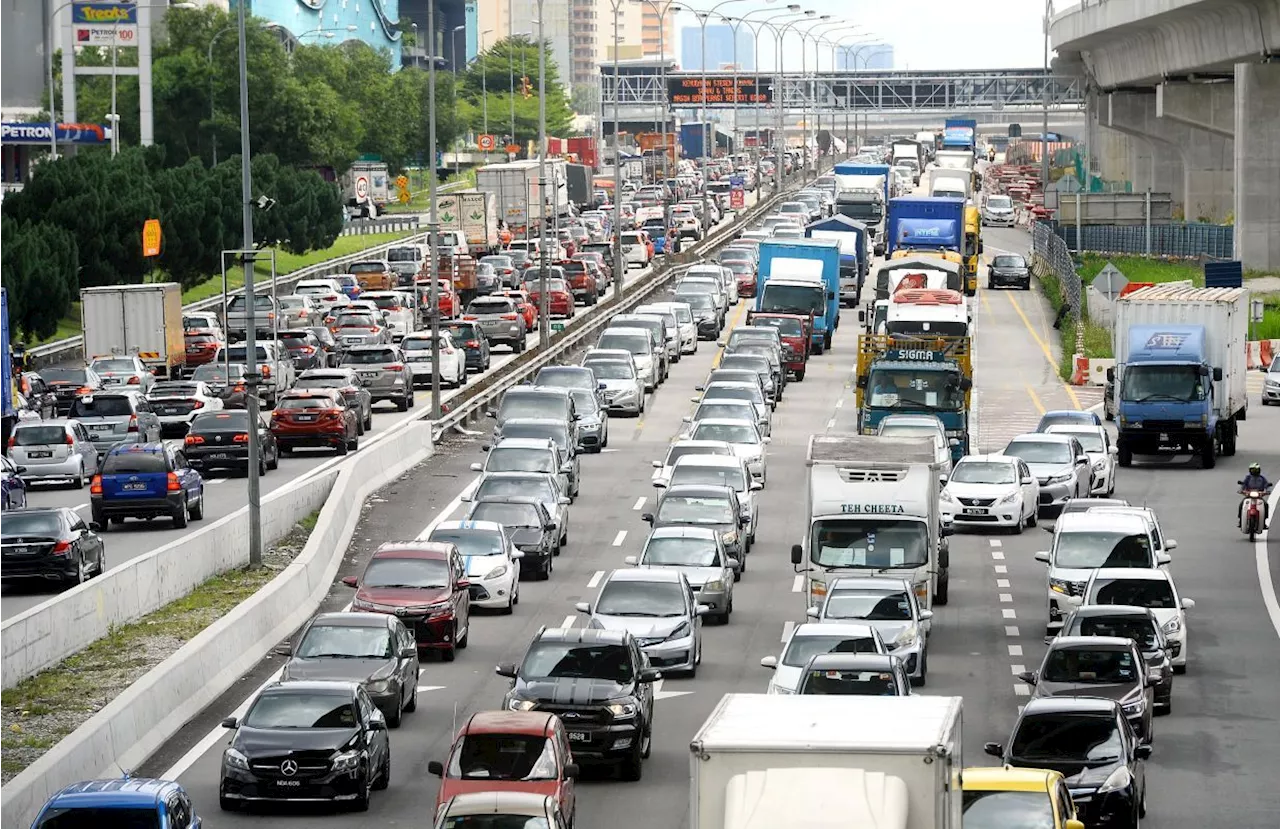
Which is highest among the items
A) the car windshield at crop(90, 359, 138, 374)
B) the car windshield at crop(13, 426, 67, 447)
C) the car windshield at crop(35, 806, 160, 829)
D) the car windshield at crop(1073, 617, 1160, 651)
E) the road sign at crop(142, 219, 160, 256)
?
the road sign at crop(142, 219, 160, 256)

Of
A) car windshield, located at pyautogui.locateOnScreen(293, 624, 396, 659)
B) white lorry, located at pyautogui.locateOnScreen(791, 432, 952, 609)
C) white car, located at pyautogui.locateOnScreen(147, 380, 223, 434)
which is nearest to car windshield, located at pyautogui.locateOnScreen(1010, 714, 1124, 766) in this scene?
car windshield, located at pyautogui.locateOnScreen(293, 624, 396, 659)

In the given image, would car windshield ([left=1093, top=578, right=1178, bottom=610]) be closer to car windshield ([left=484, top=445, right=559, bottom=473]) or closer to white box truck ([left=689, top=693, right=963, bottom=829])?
car windshield ([left=484, top=445, right=559, bottom=473])

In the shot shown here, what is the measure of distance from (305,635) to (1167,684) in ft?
32.1

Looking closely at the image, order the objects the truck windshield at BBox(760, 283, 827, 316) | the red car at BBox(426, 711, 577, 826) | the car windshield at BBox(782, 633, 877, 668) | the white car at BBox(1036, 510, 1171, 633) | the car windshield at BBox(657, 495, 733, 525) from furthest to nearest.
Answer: the truck windshield at BBox(760, 283, 827, 316)
the car windshield at BBox(657, 495, 733, 525)
the white car at BBox(1036, 510, 1171, 633)
the car windshield at BBox(782, 633, 877, 668)
the red car at BBox(426, 711, 577, 826)

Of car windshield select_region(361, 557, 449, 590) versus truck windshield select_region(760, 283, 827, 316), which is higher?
truck windshield select_region(760, 283, 827, 316)

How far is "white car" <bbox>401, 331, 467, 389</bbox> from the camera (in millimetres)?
63531

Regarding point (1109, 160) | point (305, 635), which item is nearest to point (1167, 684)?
point (305, 635)

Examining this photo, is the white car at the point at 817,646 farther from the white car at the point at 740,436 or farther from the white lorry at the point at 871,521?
the white car at the point at 740,436

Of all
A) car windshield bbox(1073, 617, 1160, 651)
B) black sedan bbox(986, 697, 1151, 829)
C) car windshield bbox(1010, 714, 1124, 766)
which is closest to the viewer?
black sedan bbox(986, 697, 1151, 829)

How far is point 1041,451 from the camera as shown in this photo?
153ft

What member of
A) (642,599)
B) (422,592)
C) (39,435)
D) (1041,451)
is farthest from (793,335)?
(642,599)

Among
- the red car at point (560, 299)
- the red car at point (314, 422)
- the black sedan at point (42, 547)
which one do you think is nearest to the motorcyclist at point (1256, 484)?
the red car at point (314, 422)

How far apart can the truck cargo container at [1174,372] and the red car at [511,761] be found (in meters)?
30.4

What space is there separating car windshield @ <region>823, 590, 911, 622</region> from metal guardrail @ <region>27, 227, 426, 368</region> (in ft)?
138
